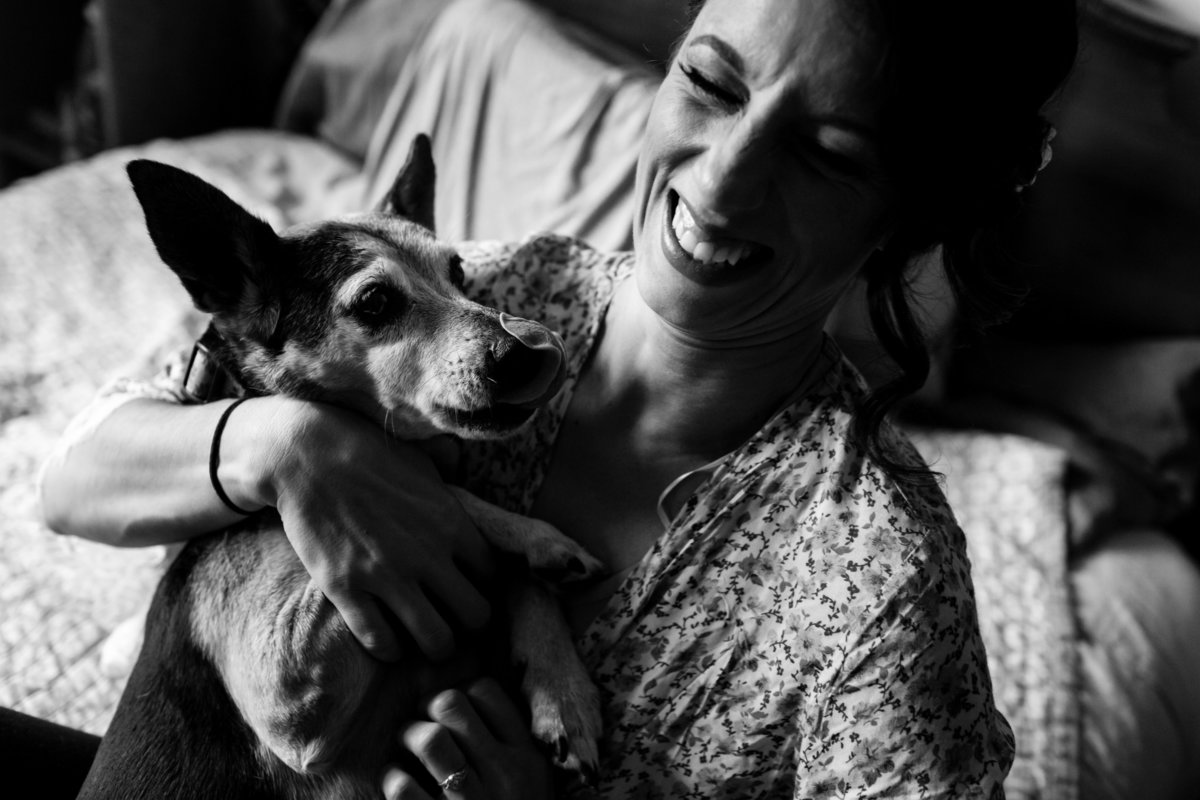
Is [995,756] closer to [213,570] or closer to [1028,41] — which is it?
[1028,41]

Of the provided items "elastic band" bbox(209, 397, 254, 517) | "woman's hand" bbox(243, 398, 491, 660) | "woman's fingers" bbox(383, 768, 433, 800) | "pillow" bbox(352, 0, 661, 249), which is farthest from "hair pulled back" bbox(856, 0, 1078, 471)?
"pillow" bbox(352, 0, 661, 249)

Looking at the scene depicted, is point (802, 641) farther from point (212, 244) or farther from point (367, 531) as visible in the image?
point (212, 244)

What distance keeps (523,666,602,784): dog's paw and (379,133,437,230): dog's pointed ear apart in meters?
0.73

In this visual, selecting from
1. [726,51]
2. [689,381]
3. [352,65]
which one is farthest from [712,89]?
[352,65]

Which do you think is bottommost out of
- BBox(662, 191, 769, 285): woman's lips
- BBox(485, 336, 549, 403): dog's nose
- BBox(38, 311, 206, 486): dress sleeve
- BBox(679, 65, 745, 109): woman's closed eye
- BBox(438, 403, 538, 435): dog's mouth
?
BBox(38, 311, 206, 486): dress sleeve

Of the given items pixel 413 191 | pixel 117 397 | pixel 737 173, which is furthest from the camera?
pixel 413 191

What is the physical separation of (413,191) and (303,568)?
2.00ft

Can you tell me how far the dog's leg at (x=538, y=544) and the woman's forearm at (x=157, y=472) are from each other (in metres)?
0.27

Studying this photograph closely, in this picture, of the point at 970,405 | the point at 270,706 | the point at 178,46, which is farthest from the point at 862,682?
the point at 178,46

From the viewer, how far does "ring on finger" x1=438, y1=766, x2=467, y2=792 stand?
1.09 m

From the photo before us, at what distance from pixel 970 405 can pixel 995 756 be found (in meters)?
1.40

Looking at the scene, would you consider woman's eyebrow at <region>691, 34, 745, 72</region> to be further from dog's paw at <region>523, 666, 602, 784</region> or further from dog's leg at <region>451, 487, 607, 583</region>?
dog's paw at <region>523, 666, 602, 784</region>

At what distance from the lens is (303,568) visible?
1209mm

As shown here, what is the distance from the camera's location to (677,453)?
A: 4.08ft
